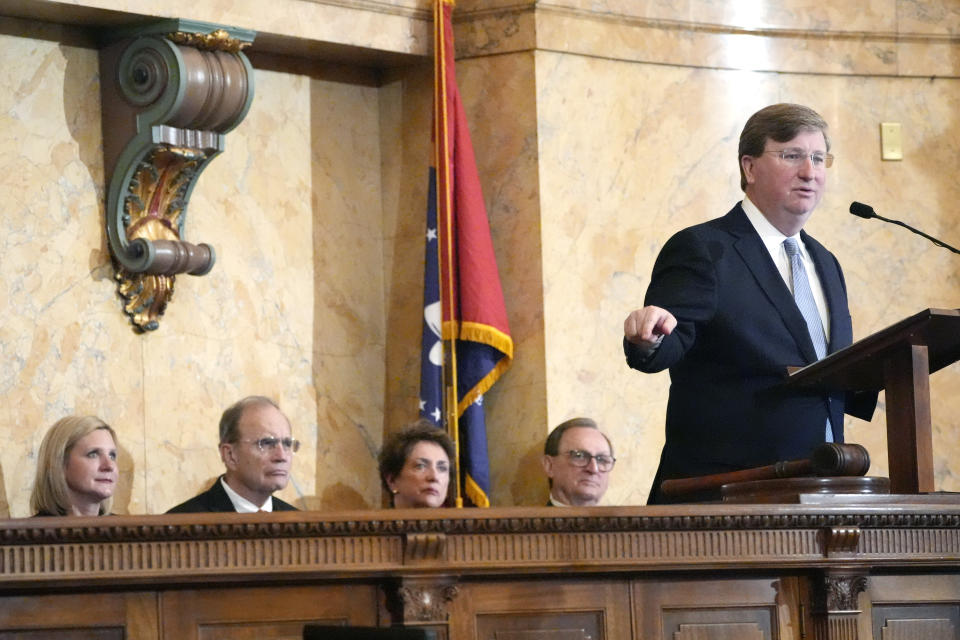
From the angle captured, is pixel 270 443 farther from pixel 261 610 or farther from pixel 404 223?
pixel 261 610

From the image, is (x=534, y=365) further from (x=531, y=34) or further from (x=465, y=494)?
(x=531, y=34)

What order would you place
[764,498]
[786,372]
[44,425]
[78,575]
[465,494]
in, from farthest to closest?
[465,494] < [44,425] < [786,372] < [764,498] < [78,575]

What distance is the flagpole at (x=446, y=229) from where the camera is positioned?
6098 millimetres

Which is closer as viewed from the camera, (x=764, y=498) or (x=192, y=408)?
(x=764, y=498)

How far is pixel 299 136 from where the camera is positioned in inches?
248

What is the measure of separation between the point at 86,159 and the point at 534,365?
174cm

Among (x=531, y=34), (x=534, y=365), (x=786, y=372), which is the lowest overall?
(x=786, y=372)

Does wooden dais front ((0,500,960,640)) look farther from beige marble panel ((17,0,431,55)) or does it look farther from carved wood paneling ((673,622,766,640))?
beige marble panel ((17,0,431,55))

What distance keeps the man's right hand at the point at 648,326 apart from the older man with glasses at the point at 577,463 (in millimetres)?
2270

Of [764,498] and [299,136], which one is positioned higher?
[299,136]

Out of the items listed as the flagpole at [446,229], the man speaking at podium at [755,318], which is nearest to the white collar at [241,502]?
the flagpole at [446,229]

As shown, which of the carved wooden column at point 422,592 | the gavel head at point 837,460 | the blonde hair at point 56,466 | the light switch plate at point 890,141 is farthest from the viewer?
the light switch plate at point 890,141

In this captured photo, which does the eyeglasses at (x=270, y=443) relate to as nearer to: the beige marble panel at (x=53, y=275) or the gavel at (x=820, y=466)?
the beige marble panel at (x=53, y=275)

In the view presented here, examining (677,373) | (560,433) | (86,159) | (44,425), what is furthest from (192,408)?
(677,373)
